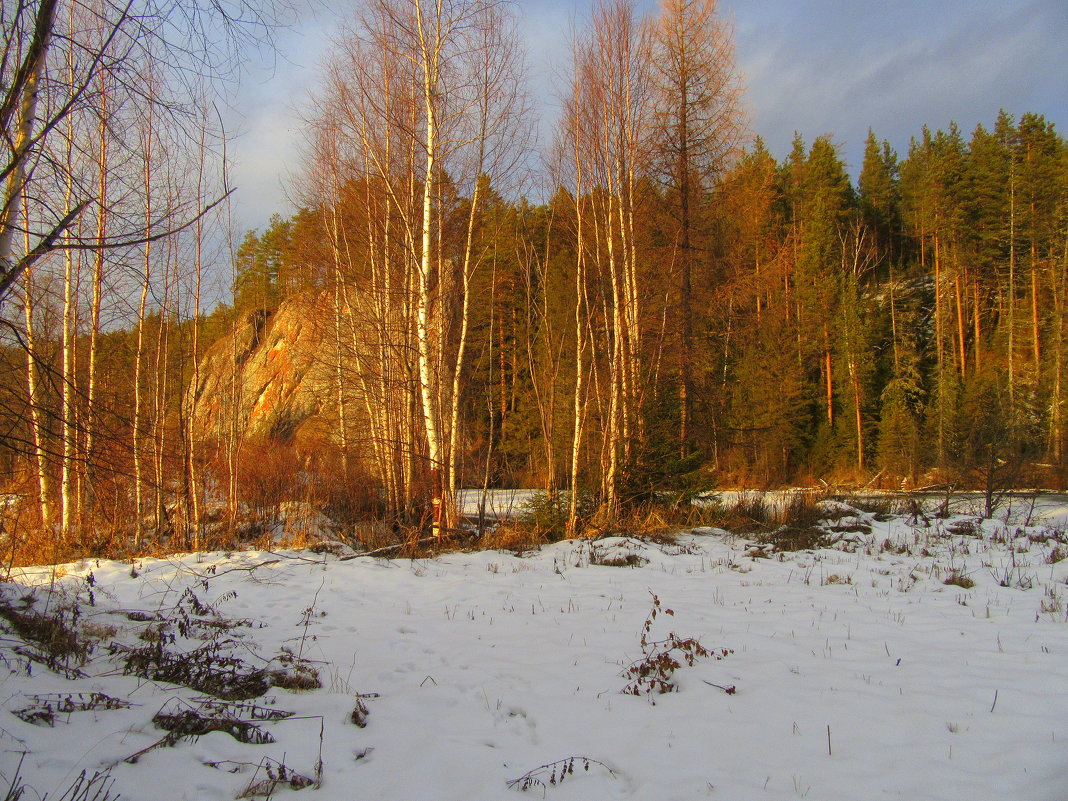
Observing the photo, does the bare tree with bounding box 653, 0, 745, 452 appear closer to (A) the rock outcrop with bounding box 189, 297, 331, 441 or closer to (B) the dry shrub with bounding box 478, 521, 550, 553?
(B) the dry shrub with bounding box 478, 521, 550, 553

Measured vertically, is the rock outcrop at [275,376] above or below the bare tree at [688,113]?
below

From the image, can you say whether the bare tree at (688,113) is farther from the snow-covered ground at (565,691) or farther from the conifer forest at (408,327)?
the snow-covered ground at (565,691)

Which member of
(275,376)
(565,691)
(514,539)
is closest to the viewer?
(565,691)

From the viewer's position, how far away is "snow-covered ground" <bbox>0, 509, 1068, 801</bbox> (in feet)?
8.87

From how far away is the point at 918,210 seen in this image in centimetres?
3797

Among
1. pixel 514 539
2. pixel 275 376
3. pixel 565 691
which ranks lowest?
pixel 514 539

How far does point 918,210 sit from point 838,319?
13.6m

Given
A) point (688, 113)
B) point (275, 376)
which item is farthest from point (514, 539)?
point (275, 376)

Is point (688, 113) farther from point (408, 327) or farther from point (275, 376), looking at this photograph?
point (275, 376)

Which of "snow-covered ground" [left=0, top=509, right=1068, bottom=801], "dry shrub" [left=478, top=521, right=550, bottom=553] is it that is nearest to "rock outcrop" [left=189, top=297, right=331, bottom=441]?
"dry shrub" [left=478, top=521, right=550, bottom=553]

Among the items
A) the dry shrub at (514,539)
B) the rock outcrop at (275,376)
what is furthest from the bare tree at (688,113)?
the rock outcrop at (275,376)

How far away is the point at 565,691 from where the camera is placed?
12.8 feet

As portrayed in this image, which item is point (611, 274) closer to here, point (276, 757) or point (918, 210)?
point (276, 757)

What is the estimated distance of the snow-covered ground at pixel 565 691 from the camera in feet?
8.87
